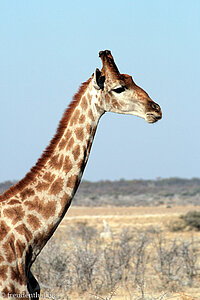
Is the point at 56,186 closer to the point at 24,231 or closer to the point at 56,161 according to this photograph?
the point at 56,161

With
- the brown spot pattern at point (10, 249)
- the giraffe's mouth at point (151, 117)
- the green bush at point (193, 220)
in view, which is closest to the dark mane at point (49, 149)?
the brown spot pattern at point (10, 249)

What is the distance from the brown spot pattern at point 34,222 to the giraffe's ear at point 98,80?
1543 millimetres

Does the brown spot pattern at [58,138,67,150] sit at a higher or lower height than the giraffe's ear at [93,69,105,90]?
lower

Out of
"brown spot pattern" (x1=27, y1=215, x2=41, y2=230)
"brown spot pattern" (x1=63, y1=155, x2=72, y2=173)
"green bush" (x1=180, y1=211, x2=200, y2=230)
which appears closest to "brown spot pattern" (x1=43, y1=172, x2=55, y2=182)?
"brown spot pattern" (x1=63, y1=155, x2=72, y2=173)

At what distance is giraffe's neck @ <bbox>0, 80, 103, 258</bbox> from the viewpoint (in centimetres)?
585

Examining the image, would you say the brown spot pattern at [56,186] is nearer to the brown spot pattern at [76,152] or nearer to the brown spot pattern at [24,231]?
the brown spot pattern at [76,152]

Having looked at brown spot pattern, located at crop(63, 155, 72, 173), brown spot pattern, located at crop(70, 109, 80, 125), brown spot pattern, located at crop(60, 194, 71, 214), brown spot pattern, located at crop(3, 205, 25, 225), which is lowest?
brown spot pattern, located at crop(3, 205, 25, 225)

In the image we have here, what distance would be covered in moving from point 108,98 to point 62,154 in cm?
79

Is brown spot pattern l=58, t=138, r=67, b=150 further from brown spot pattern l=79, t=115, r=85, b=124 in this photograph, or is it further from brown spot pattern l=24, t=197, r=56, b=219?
brown spot pattern l=24, t=197, r=56, b=219

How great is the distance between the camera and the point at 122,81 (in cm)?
630

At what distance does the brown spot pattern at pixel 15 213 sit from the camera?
5801 mm

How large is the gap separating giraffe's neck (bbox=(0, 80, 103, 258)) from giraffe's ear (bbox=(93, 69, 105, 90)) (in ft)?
0.26

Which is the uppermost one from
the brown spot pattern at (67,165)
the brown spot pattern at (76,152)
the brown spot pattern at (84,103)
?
the brown spot pattern at (84,103)

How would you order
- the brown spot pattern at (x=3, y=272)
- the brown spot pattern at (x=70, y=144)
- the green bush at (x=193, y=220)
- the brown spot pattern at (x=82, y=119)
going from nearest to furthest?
the brown spot pattern at (x=3, y=272), the brown spot pattern at (x=70, y=144), the brown spot pattern at (x=82, y=119), the green bush at (x=193, y=220)
